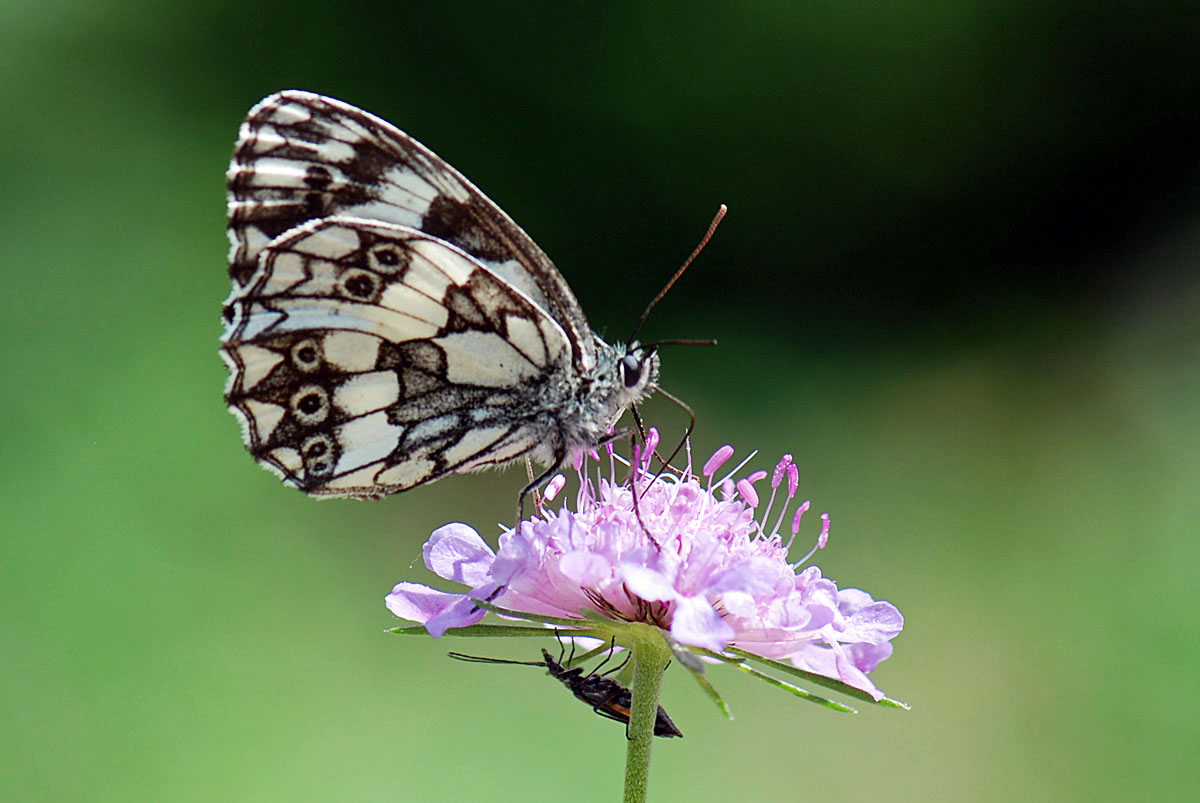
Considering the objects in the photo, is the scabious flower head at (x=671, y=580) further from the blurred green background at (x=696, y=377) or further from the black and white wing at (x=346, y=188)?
the blurred green background at (x=696, y=377)

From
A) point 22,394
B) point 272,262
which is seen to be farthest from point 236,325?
point 22,394

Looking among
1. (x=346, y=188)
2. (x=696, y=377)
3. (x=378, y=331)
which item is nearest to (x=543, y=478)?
(x=378, y=331)

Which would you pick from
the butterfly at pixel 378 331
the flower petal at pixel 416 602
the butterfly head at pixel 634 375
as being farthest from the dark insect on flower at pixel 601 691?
the butterfly head at pixel 634 375

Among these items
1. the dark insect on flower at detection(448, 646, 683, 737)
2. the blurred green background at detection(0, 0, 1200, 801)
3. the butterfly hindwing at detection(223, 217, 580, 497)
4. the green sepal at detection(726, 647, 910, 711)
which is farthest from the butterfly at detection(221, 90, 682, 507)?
the blurred green background at detection(0, 0, 1200, 801)

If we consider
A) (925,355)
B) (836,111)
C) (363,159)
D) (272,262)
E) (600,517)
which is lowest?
(600,517)

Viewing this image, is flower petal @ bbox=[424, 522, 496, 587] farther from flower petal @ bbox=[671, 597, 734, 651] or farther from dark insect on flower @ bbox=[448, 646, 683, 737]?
flower petal @ bbox=[671, 597, 734, 651]

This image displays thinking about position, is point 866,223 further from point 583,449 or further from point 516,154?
point 583,449
